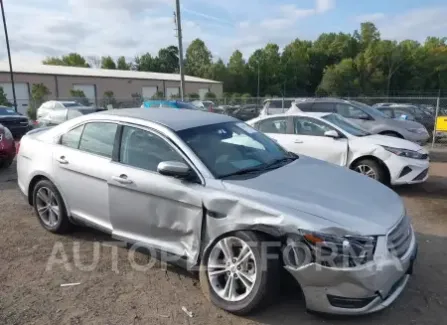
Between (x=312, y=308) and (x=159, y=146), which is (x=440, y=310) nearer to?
(x=312, y=308)

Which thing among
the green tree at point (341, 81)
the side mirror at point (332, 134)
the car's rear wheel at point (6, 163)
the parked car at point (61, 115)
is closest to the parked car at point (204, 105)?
the parked car at point (61, 115)

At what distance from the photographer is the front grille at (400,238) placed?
3.01 meters

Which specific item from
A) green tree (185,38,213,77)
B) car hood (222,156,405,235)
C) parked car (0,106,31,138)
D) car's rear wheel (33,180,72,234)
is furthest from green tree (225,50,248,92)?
car hood (222,156,405,235)

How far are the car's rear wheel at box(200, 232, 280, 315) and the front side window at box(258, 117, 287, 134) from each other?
4967mm

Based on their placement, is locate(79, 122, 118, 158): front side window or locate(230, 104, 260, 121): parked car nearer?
locate(79, 122, 118, 158): front side window

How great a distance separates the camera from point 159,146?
3832 mm

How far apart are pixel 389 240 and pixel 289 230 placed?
0.76 meters

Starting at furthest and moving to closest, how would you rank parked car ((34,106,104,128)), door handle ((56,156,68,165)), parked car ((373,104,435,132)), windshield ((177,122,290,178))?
parked car ((34,106,104,128)) → parked car ((373,104,435,132)) → door handle ((56,156,68,165)) → windshield ((177,122,290,178))

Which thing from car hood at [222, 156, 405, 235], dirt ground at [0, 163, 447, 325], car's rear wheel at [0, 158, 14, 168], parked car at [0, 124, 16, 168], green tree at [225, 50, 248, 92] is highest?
green tree at [225, 50, 248, 92]

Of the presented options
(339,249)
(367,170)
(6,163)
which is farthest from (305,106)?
(339,249)

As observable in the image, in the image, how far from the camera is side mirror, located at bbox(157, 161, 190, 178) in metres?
3.45

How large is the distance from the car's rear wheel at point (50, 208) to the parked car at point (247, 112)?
694 inches

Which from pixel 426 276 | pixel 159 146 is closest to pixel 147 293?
pixel 159 146

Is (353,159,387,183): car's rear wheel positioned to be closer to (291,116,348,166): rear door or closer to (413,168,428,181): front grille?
(291,116,348,166): rear door
